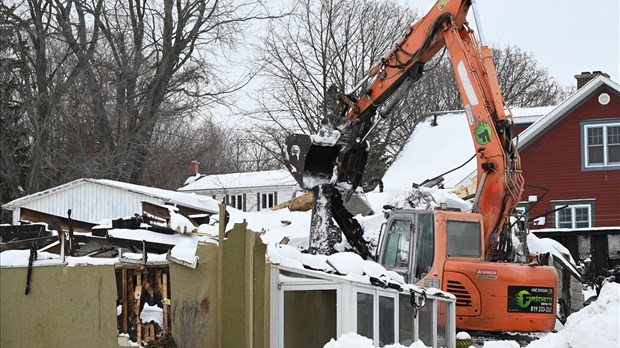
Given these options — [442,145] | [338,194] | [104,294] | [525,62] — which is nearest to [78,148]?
[442,145]

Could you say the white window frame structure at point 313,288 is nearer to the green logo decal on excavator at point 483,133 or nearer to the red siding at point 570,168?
the green logo decal on excavator at point 483,133

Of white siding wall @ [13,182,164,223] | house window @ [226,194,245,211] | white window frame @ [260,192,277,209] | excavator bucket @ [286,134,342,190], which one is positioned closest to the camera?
excavator bucket @ [286,134,342,190]

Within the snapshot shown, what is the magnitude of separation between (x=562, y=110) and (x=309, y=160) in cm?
1718

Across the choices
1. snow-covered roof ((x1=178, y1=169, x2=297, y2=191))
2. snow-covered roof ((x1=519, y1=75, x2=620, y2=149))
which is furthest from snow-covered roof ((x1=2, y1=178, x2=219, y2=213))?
snow-covered roof ((x1=178, y1=169, x2=297, y2=191))

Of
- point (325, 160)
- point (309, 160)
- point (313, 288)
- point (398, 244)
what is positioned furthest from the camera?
point (325, 160)

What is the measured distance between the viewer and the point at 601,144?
108 feet

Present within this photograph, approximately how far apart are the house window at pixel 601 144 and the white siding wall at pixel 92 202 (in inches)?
602

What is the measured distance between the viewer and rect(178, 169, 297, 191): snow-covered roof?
48875 mm

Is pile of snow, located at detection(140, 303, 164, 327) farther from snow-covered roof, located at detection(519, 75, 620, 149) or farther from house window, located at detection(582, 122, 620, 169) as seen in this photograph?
house window, located at detection(582, 122, 620, 169)

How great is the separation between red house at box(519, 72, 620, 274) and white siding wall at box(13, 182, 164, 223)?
13.0 m

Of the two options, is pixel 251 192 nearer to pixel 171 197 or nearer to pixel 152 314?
pixel 171 197

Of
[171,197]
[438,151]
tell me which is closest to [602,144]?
[438,151]

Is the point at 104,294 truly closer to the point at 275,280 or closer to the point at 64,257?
the point at 64,257

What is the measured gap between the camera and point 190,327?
10.1m
